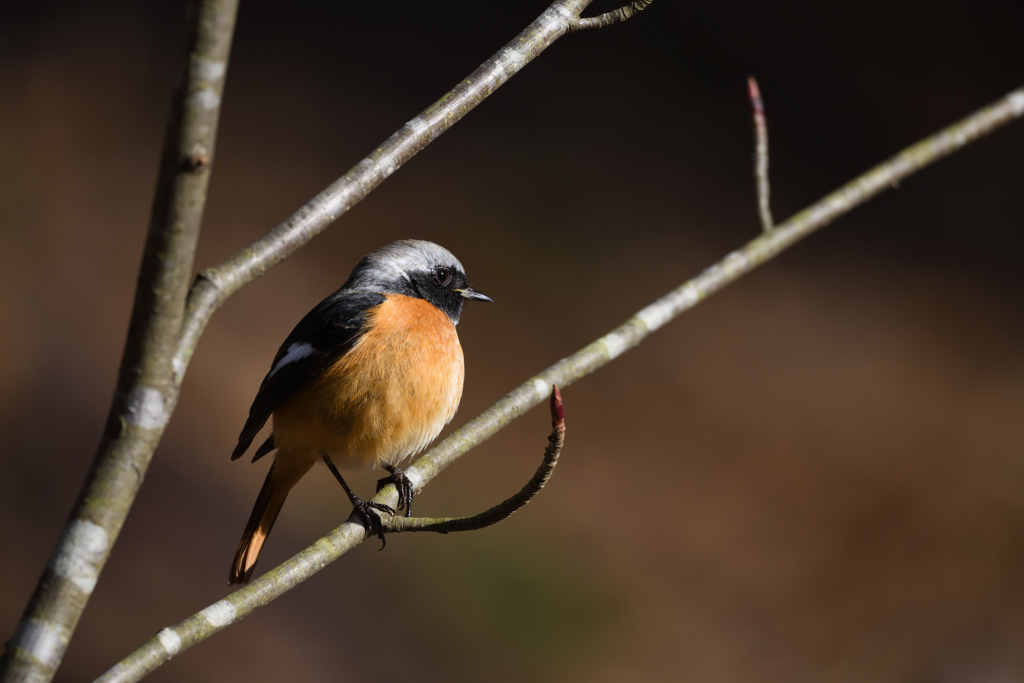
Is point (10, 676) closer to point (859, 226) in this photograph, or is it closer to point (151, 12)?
point (151, 12)

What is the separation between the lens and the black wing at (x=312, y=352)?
9.35 feet

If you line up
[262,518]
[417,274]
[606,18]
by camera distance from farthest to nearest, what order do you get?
[417,274] → [262,518] → [606,18]

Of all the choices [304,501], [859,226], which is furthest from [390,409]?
[859,226]

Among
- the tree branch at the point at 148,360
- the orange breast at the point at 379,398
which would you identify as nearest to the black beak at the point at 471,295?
the orange breast at the point at 379,398

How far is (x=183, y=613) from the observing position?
203 inches

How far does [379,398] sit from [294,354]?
1.38 feet

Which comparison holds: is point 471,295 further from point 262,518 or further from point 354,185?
point 354,185

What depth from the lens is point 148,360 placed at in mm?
1184

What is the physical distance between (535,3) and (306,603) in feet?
17.8

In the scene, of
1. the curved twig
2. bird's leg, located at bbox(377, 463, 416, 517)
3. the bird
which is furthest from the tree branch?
the bird

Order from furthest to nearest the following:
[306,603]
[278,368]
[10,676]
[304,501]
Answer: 1. [304,501]
2. [306,603]
3. [278,368]
4. [10,676]

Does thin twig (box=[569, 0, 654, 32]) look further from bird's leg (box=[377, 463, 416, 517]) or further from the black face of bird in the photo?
the black face of bird

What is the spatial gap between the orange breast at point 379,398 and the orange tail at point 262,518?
5.2 inches

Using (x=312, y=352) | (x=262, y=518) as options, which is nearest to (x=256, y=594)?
(x=312, y=352)
